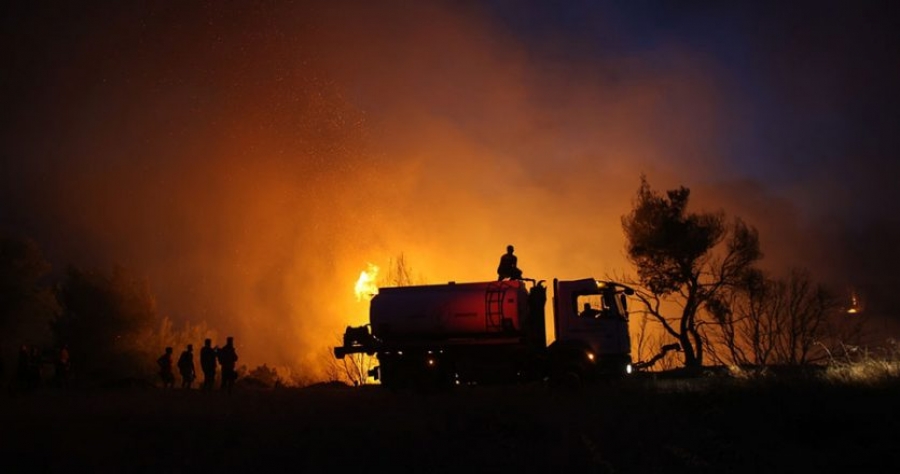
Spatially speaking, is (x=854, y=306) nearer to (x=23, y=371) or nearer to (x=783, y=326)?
(x=783, y=326)

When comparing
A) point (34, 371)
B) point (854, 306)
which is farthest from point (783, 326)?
point (34, 371)

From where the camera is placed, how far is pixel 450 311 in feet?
78.7

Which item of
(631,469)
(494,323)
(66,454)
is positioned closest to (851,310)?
(494,323)

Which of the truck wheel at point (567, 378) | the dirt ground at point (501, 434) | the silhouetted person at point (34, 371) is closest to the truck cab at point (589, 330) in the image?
the truck wheel at point (567, 378)

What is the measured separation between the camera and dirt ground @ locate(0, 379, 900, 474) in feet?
42.0

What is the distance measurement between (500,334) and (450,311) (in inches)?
73.3

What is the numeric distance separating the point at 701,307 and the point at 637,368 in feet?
37.5

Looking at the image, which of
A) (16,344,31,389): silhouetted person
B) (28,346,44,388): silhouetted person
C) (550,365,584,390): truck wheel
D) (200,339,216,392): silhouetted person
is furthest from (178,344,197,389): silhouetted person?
(550,365,584,390): truck wheel

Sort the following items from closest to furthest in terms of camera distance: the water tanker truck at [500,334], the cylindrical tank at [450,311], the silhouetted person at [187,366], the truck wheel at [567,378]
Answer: the truck wheel at [567,378] → the water tanker truck at [500,334] → the cylindrical tank at [450,311] → the silhouetted person at [187,366]

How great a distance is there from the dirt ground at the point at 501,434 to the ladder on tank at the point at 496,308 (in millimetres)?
3583

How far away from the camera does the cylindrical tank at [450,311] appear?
23.3m

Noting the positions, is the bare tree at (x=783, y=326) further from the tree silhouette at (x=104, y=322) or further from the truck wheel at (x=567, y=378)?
the tree silhouette at (x=104, y=322)

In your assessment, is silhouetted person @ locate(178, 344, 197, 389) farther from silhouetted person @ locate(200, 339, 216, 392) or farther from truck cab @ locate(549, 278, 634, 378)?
truck cab @ locate(549, 278, 634, 378)

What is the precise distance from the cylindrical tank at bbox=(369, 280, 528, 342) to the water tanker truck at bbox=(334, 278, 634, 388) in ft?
0.11
